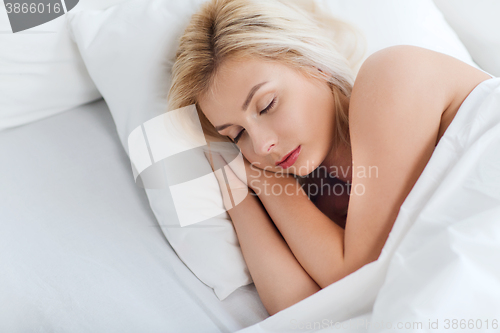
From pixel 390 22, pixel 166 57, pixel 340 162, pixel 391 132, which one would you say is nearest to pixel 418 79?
pixel 391 132

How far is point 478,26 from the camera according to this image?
1.30 m

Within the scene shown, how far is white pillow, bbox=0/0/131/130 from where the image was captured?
1.08m

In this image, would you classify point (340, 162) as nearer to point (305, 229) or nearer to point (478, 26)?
point (305, 229)

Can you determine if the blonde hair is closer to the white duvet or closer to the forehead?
the forehead

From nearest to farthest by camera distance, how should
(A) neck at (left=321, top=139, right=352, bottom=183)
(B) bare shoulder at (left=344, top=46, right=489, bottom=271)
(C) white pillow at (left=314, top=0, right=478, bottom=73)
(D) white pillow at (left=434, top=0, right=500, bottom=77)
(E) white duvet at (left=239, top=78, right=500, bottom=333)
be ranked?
(E) white duvet at (left=239, top=78, right=500, bottom=333) → (B) bare shoulder at (left=344, top=46, right=489, bottom=271) → (A) neck at (left=321, top=139, right=352, bottom=183) → (C) white pillow at (left=314, top=0, right=478, bottom=73) → (D) white pillow at (left=434, top=0, right=500, bottom=77)

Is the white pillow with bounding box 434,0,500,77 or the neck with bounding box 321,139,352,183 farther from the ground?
the white pillow with bounding box 434,0,500,77

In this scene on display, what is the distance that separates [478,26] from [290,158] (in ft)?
3.04

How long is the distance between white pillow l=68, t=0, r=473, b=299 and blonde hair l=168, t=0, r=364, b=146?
0.08m

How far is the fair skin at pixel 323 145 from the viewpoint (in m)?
0.73

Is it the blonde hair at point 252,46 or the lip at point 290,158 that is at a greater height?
the blonde hair at point 252,46

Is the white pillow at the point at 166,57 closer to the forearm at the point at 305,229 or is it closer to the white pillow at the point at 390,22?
the white pillow at the point at 390,22

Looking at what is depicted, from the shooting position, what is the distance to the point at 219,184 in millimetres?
1021

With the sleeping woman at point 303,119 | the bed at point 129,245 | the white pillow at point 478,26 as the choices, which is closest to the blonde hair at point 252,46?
the sleeping woman at point 303,119

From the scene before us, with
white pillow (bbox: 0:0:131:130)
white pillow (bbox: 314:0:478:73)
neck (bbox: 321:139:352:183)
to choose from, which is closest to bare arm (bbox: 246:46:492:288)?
neck (bbox: 321:139:352:183)
